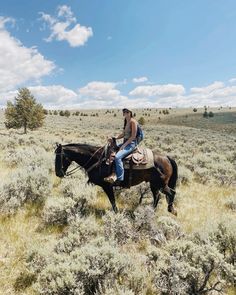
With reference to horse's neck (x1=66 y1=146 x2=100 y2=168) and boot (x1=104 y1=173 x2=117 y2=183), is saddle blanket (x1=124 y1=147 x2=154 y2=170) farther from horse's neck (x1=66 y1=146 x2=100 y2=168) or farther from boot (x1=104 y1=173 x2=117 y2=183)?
horse's neck (x1=66 y1=146 x2=100 y2=168)

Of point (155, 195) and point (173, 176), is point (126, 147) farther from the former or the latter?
point (173, 176)

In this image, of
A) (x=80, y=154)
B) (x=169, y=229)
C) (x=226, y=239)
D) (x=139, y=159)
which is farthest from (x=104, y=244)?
(x=80, y=154)

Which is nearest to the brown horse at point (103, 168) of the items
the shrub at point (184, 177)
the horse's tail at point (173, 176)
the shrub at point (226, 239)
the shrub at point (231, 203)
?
the horse's tail at point (173, 176)

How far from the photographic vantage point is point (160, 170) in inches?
345

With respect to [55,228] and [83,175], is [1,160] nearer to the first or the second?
[83,175]

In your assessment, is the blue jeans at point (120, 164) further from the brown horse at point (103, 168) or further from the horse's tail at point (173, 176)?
the horse's tail at point (173, 176)

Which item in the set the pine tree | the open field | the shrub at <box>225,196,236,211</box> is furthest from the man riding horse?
the pine tree

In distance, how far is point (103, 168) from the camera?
26.7 ft

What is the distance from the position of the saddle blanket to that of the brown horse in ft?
0.52

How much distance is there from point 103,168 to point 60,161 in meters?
1.34

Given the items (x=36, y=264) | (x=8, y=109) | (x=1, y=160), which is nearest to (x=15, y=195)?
(x=36, y=264)

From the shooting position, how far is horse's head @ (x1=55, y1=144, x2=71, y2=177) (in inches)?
325

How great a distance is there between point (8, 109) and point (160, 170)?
106 feet

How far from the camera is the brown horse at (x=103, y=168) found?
8.12 meters
